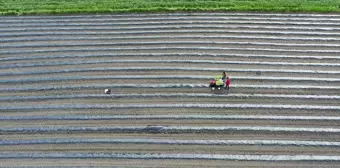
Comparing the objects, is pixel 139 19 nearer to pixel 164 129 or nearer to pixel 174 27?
pixel 174 27

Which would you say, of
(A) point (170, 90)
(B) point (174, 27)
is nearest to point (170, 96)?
(A) point (170, 90)

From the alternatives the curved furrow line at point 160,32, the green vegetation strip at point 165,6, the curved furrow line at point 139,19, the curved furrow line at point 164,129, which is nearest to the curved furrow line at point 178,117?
the curved furrow line at point 164,129

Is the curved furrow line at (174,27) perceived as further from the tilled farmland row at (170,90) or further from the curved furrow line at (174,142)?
the curved furrow line at (174,142)

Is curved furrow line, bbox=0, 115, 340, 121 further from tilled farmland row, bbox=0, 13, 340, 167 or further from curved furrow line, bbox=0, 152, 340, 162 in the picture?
curved furrow line, bbox=0, 152, 340, 162

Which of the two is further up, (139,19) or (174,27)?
(139,19)

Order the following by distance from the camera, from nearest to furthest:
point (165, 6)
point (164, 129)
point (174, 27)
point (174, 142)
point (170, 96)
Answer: point (174, 142), point (164, 129), point (170, 96), point (174, 27), point (165, 6)

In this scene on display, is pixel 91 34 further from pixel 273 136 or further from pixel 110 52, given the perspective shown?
pixel 273 136
